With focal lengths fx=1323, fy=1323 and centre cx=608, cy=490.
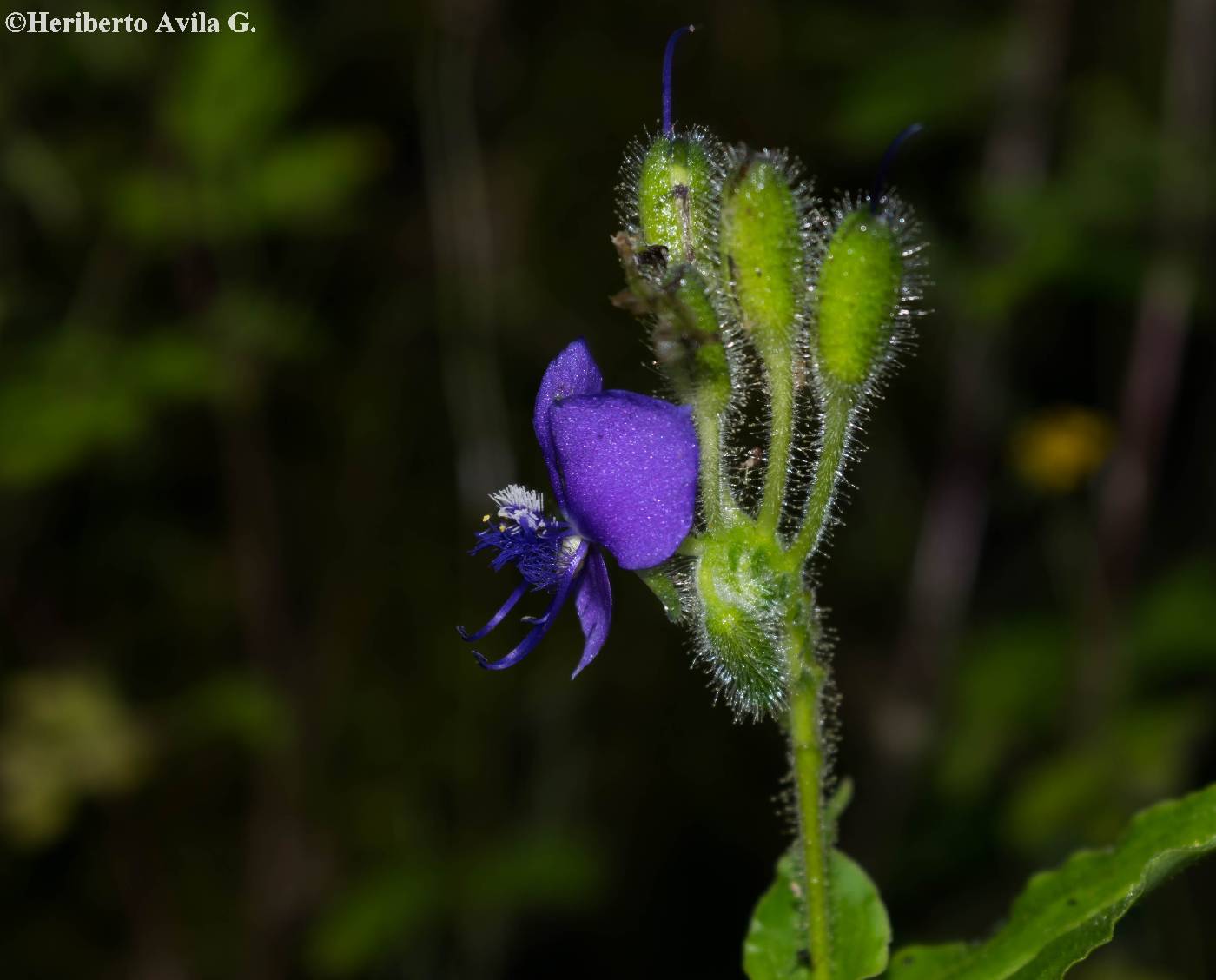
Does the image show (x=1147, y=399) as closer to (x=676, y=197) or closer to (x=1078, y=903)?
(x=1078, y=903)

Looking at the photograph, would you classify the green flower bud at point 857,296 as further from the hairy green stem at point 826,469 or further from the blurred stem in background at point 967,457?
the blurred stem in background at point 967,457

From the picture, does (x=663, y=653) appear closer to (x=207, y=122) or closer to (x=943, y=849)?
(x=943, y=849)

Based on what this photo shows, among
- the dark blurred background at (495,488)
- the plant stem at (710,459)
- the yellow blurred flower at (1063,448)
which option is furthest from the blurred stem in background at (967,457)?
the plant stem at (710,459)

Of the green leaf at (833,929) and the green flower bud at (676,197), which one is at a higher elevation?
the green flower bud at (676,197)

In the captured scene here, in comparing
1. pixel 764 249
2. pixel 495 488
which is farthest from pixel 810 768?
pixel 495 488

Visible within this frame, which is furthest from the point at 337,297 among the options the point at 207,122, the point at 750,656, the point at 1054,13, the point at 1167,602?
the point at 750,656

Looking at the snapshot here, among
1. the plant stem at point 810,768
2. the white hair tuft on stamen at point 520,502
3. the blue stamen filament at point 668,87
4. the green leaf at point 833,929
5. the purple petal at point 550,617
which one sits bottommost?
the green leaf at point 833,929
